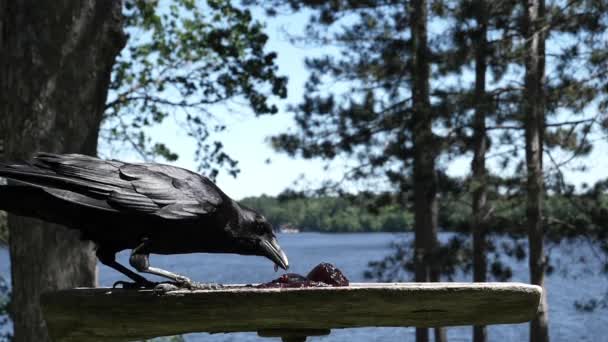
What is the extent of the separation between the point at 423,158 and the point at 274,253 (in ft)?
26.9

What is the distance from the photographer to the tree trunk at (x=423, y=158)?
11289 mm

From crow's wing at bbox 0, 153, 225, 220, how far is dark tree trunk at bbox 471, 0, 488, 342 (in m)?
8.06

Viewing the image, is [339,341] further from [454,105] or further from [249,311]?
[249,311]

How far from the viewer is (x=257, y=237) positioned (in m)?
3.38

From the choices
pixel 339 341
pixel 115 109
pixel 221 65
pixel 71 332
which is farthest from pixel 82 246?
pixel 339 341

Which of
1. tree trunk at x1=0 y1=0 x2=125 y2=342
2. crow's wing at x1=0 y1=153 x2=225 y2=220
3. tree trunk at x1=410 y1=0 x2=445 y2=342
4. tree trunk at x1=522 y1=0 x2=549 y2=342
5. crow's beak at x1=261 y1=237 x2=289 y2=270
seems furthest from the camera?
tree trunk at x1=410 y1=0 x2=445 y2=342

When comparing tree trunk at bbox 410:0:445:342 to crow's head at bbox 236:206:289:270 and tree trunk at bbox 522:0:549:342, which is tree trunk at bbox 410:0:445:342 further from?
crow's head at bbox 236:206:289:270

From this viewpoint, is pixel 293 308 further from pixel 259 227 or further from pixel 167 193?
pixel 167 193

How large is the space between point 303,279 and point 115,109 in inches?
302

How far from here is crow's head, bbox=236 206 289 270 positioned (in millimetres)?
3352

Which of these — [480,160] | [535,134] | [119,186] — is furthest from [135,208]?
[480,160]

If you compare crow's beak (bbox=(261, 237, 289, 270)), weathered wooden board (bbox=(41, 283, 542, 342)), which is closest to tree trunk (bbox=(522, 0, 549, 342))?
weathered wooden board (bbox=(41, 283, 542, 342))

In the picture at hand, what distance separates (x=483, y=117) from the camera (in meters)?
11.3

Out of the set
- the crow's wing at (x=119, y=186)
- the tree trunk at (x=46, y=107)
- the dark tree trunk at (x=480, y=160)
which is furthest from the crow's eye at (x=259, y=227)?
the dark tree trunk at (x=480, y=160)
